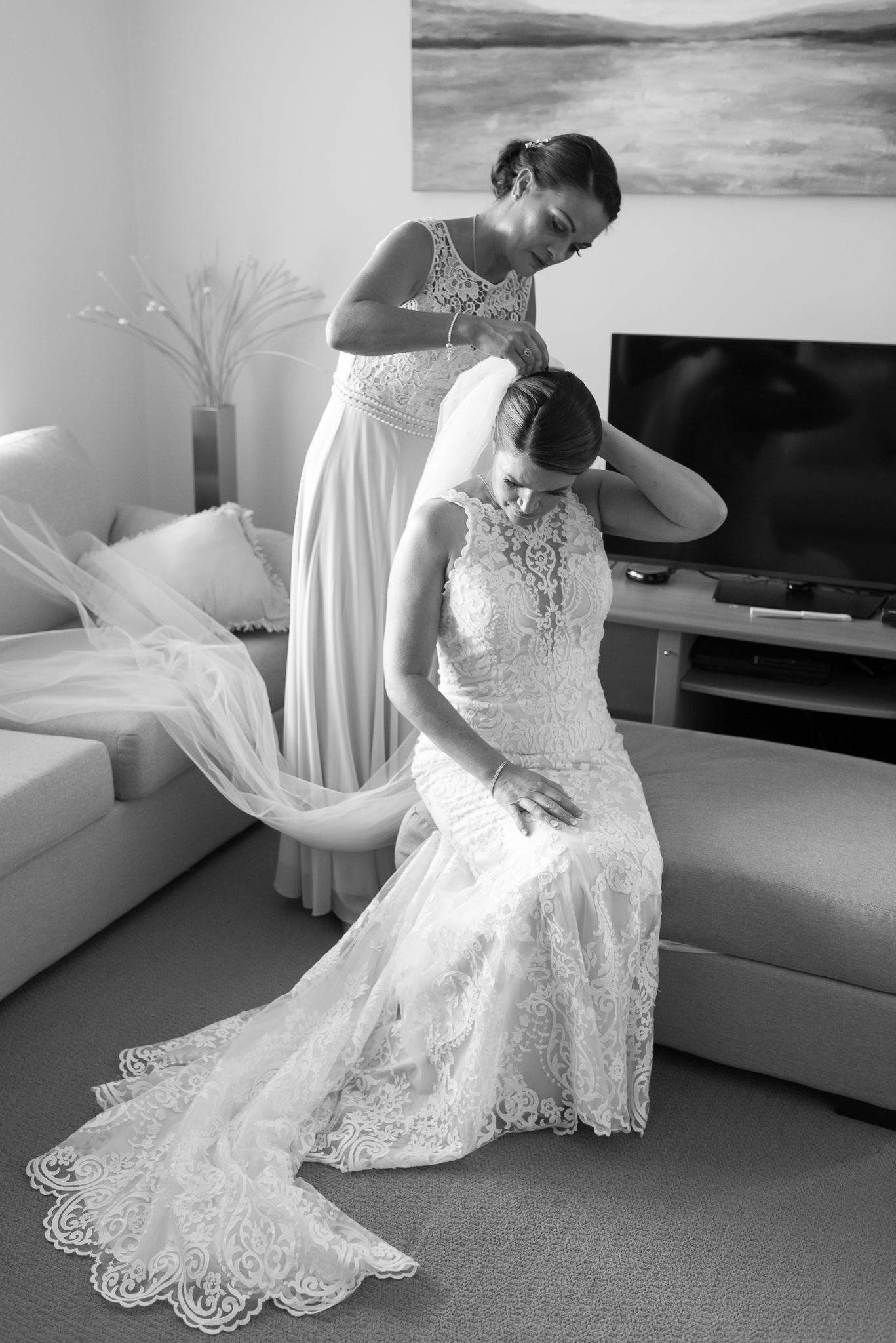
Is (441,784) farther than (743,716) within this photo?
No

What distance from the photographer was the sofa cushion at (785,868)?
193 cm

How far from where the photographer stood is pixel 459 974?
1.95 metres

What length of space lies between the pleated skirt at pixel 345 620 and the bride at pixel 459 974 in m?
0.32

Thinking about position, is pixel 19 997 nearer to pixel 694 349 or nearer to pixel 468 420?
pixel 468 420

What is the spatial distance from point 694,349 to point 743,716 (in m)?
1.00

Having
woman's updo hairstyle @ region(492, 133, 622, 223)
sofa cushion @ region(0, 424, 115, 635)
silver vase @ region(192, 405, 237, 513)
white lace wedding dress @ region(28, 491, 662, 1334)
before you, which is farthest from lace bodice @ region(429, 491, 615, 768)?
silver vase @ region(192, 405, 237, 513)

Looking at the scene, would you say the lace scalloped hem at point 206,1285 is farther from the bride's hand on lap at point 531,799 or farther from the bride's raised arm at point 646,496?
the bride's raised arm at point 646,496

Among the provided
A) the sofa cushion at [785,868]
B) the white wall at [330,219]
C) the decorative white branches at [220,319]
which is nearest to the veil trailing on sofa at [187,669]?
the sofa cushion at [785,868]

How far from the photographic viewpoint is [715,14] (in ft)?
9.73

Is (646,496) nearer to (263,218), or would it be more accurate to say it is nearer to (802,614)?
(802,614)

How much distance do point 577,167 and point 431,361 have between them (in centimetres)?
46

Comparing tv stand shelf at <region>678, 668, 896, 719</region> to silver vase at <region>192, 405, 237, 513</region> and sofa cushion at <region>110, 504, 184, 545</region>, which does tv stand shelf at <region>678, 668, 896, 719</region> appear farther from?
silver vase at <region>192, 405, 237, 513</region>

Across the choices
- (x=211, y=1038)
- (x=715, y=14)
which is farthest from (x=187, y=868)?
(x=715, y=14)

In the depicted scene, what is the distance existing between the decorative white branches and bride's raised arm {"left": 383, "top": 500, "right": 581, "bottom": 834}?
1903 millimetres
